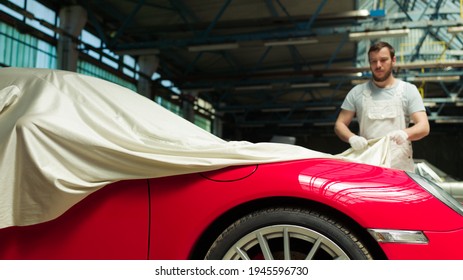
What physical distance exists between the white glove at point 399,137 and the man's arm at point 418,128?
2.5 inches

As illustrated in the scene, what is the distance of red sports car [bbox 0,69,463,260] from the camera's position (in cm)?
160

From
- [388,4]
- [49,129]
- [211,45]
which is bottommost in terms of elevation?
[49,129]

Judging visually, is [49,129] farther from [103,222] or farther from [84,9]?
[84,9]

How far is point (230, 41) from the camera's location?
11.4m

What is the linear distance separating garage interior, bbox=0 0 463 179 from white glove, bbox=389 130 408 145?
4.99 metres

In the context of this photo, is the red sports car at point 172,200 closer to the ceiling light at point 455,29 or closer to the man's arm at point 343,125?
the man's arm at point 343,125

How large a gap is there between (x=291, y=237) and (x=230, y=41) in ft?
33.8

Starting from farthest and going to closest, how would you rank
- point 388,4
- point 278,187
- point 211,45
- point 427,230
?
point 388,4 < point 211,45 < point 278,187 < point 427,230

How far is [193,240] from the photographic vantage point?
1671mm

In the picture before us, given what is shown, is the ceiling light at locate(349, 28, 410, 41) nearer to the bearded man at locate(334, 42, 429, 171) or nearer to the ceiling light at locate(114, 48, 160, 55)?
the ceiling light at locate(114, 48, 160, 55)

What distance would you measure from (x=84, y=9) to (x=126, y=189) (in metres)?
11.1

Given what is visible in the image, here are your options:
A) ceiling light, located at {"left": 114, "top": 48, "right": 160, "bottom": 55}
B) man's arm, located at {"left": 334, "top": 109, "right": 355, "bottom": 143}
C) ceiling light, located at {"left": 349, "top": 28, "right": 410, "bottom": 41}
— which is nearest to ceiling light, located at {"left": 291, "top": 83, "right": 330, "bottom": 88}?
ceiling light, located at {"left": 349, "top": 28, "right": 410, "bottom": 41}

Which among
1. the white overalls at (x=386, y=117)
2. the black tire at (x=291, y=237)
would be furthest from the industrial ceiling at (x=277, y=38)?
the black tire at (x=291, y=237)
